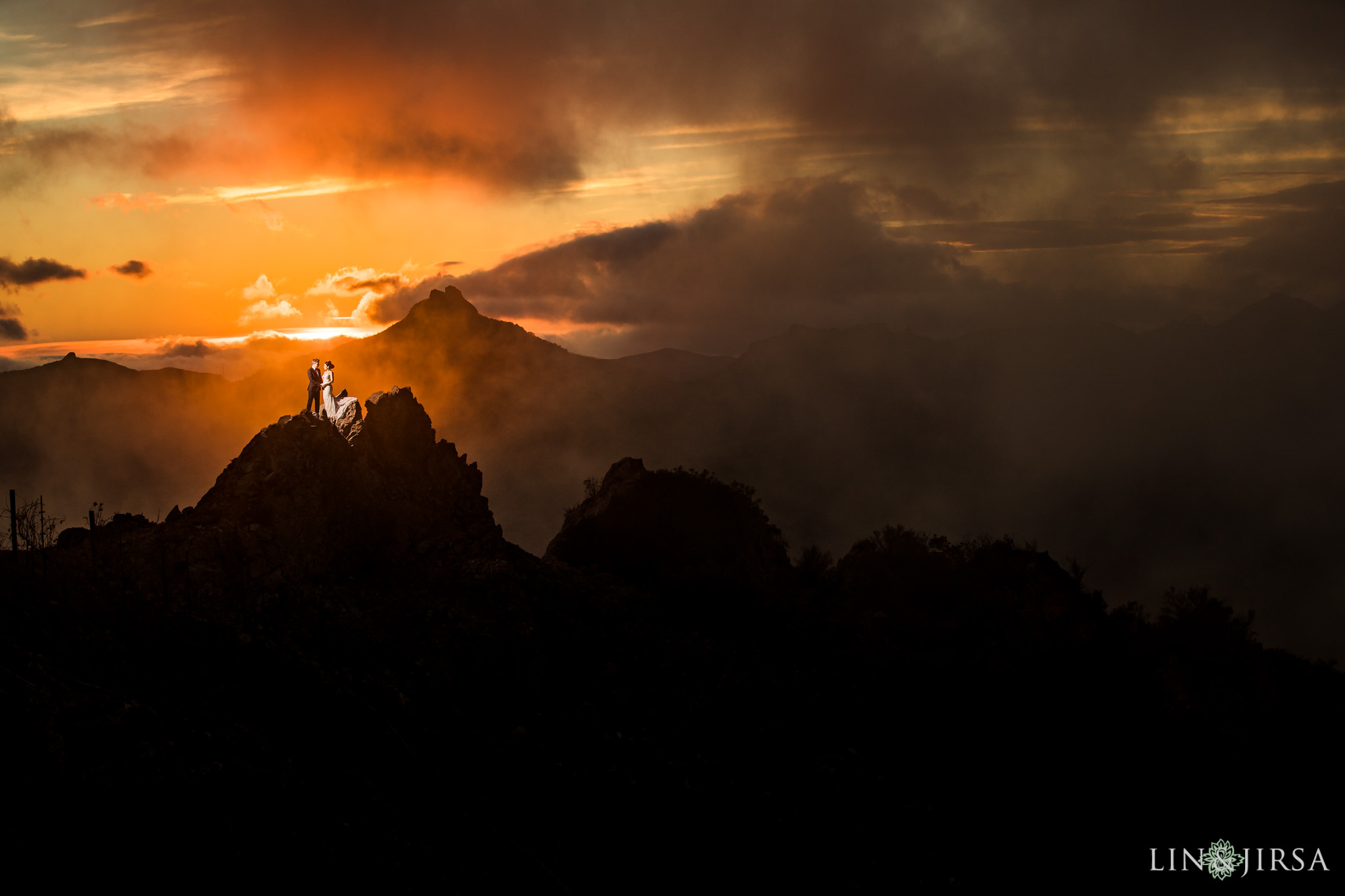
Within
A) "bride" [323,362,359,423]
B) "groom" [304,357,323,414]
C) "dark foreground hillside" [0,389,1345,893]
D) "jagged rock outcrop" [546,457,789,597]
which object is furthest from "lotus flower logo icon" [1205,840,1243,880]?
"groom" [304,357,323,414]

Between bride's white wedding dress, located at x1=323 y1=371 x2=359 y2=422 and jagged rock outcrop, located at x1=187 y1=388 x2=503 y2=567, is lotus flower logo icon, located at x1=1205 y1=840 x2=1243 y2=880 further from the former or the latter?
bride's white wedding dress, located at x1=323 y1=371 x2=359 y2=422

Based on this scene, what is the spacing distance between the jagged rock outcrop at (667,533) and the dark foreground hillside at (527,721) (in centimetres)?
317

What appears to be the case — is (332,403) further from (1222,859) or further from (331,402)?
(1222,859)

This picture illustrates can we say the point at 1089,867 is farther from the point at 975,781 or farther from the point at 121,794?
the point at 121,794

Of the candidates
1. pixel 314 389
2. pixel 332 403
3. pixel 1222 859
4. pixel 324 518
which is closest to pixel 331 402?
pixel 332 403

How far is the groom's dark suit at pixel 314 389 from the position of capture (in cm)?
3481

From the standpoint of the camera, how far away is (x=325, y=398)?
35.0 meters

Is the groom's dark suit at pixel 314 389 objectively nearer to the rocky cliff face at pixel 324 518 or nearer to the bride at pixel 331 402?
the bride at pixel 331 402

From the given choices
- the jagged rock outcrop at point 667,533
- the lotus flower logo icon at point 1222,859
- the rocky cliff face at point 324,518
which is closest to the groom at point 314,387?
the rocky cliff face at point 324,518

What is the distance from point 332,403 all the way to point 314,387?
0.90 metres

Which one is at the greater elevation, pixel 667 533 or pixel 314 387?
pixel 314 387

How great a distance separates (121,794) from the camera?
16.5 meters

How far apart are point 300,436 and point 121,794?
17.0 metres

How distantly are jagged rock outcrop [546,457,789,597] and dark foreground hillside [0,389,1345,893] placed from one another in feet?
10.4
